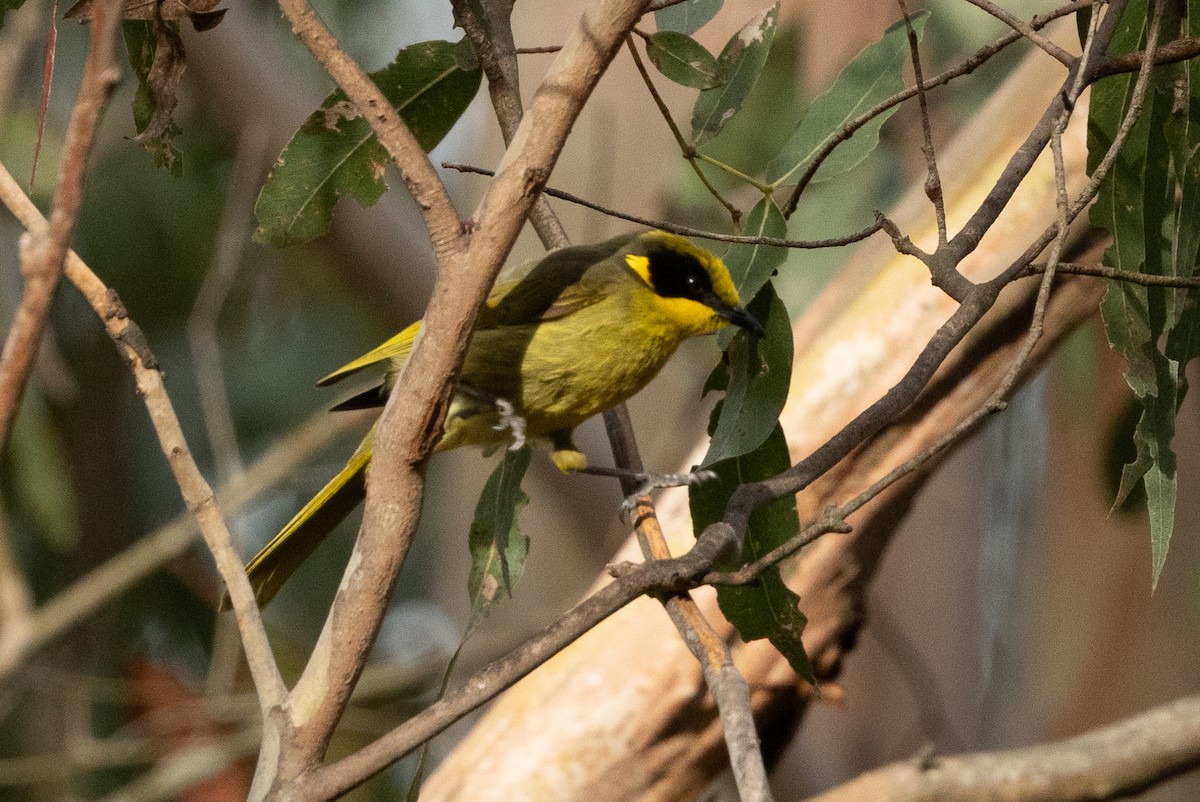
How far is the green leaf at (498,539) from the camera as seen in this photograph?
1633 millimetres

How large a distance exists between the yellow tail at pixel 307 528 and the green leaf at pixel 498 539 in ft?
0.61

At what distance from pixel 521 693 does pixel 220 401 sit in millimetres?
1182

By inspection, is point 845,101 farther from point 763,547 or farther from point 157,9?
point 157,9

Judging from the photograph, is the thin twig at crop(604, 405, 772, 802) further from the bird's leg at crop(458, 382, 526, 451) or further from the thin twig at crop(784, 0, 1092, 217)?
the thin twig at crop(784, 0, 1092, 217)

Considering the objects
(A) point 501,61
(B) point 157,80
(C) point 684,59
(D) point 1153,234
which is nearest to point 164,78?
(B) point 157,80

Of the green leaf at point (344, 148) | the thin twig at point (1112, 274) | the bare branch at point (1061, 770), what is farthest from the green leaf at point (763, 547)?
the bare branch at point (1061, 770)

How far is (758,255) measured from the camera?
A: 140 centimetres

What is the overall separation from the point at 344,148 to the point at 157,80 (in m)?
0.24

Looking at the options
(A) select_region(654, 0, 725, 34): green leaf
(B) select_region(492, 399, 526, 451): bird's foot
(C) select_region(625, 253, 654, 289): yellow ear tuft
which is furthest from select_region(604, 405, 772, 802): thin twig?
(A) select_region(654, 0, 725, 34): green leaf

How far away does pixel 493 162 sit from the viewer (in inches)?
180

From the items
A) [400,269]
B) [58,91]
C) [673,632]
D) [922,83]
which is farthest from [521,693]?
[58,91]

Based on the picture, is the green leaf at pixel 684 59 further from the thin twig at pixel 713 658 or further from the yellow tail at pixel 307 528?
the yellow tail at pixel 307 528

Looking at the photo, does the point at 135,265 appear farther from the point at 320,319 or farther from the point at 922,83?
the point at 922,83

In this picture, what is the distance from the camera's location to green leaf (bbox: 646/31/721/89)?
57.2 inches
